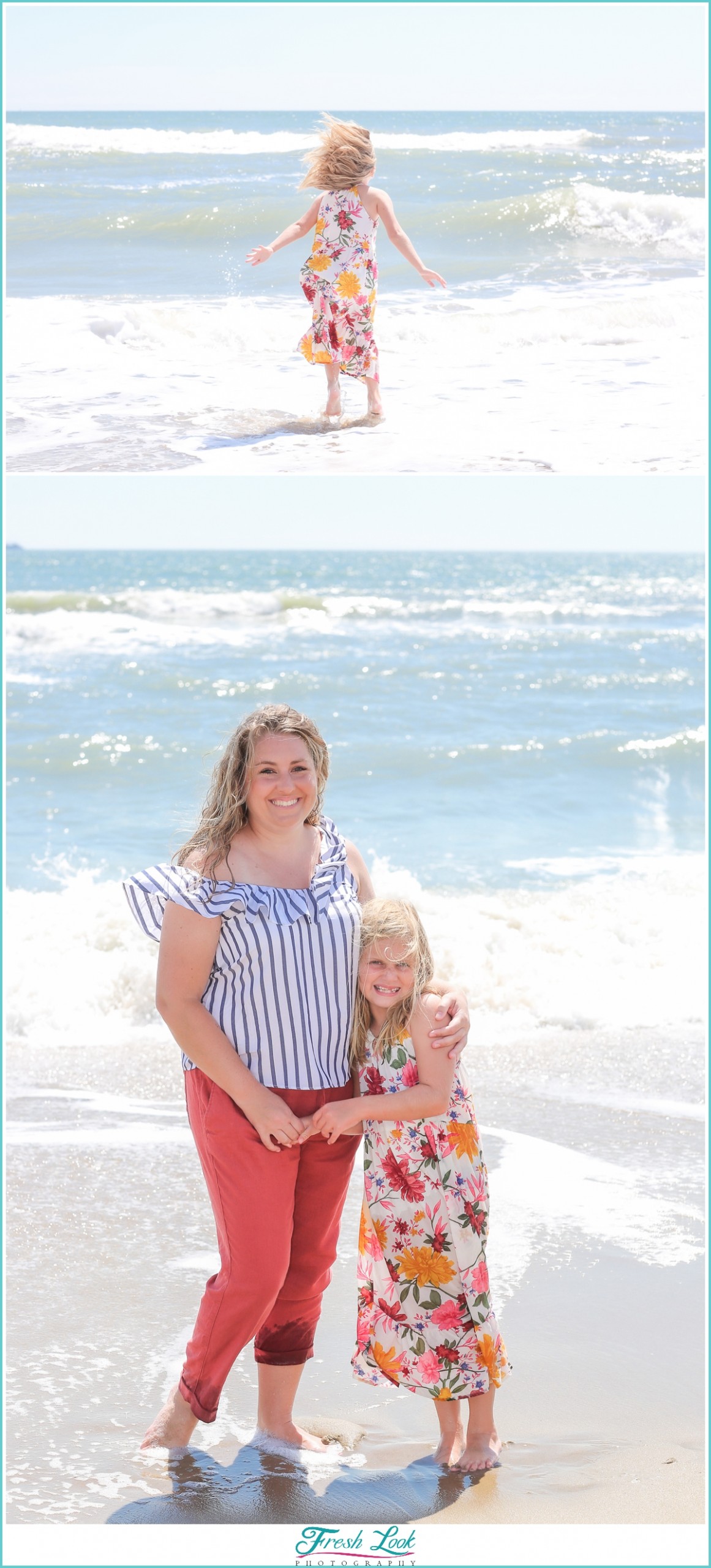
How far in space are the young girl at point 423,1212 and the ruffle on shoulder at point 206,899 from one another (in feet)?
0.64

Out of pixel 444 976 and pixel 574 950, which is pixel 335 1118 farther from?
pixel 574 950

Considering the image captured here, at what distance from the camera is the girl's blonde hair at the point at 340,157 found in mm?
5105

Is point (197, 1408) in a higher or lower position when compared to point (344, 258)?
lower

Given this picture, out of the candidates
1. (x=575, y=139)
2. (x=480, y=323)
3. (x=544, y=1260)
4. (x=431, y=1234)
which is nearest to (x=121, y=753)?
(x=480, y=323)

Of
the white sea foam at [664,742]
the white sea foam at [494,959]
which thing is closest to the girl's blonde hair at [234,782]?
the white sea foam at [494,959]

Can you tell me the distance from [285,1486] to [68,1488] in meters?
0.47

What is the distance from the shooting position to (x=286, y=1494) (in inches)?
103

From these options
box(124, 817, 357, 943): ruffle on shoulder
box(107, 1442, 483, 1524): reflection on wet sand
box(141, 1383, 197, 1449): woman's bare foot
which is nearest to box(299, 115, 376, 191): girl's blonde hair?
box(124, 817, 357, 943): ruffle on shoulder

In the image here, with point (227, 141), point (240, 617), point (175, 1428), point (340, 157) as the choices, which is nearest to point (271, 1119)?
point (175, 1428)

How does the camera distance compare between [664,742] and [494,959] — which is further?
[664,742]

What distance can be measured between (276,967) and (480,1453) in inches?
47.4

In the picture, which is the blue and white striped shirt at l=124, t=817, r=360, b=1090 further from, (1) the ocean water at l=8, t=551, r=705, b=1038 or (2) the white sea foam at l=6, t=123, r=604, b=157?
(2) the white sea foam at l=6, t=123, r=604, b=157

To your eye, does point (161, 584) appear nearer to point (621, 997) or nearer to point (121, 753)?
point (121, 753)

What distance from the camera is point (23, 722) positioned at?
38.5 feet
